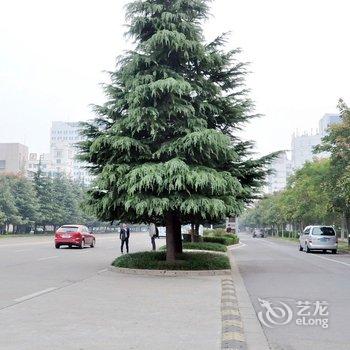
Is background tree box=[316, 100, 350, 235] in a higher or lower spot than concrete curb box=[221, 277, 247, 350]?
higher

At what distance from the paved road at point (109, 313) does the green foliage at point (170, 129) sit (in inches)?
104

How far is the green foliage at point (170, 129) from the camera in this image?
14492 mm

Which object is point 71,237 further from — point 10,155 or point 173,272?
point 10,155

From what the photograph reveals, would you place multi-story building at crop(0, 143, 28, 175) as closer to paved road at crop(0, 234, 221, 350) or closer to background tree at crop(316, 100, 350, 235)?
background tree at crop(316, 100, 350, 235)

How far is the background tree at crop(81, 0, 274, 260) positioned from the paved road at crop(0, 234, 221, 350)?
2.66m

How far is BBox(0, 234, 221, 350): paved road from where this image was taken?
6.32 meters

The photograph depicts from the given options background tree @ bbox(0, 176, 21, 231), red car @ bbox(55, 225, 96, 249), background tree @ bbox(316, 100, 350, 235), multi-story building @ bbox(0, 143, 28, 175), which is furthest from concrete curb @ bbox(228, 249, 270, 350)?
multi-story building @ bbox(0, 143, 28, 175)

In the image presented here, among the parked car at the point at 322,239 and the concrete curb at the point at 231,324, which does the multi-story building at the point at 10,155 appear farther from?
the concrete curb at the point at 231,324

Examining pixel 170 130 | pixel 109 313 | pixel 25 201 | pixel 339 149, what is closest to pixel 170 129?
pixel 170 130

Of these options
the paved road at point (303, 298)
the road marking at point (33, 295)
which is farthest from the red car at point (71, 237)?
the road marking at point (33, 295)

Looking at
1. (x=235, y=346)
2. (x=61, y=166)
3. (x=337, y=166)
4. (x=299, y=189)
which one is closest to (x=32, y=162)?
(x=61, y=166)

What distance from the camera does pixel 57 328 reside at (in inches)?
279

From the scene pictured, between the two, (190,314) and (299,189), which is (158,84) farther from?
(299,189)

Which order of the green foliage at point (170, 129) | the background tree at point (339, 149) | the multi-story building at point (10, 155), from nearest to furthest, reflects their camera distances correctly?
the green foliage at point (170, 129)
the background tree at point (339, 149)
the multi-story building at point (10, 155)
